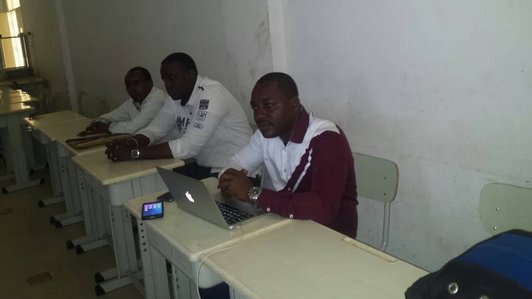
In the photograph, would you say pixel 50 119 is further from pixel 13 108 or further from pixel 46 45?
pixel 46 45

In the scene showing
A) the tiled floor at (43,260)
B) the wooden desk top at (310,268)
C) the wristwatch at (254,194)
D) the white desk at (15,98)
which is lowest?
the tiled floor at (43,260)

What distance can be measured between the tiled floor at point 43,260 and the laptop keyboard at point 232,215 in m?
1.22

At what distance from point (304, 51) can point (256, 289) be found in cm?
177

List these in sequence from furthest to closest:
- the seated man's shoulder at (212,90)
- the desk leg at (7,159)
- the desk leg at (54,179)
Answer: the desk leg at (7,159), the desk leg at (54,179), the seated man's shoulder at (212,90)

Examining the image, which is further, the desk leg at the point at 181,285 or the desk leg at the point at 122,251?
the desk leg at the point at 122,251

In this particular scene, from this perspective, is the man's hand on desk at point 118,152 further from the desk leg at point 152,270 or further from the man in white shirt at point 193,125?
the desk leg at point 152,270

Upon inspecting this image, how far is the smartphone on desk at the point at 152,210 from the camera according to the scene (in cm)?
184

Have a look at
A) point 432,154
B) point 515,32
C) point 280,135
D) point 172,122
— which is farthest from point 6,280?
point 515,32

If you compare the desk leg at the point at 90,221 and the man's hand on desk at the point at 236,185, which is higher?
the man's hand on desk at the point at 236,185

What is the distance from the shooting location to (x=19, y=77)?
8.65 m

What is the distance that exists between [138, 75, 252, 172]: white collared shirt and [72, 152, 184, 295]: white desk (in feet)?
0.54

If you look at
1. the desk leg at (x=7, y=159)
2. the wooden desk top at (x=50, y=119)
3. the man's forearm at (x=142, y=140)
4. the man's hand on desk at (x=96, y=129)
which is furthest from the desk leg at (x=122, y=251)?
the desk leg at (x=7, y=159)

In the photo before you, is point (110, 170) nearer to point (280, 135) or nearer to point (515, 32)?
point (280, 135)

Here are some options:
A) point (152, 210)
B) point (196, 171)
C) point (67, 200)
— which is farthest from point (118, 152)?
point (67, 200)
